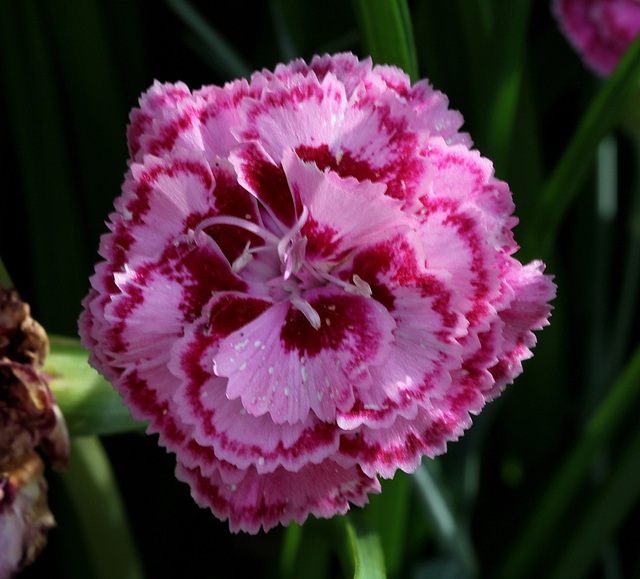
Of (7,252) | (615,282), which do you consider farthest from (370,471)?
(615,282)

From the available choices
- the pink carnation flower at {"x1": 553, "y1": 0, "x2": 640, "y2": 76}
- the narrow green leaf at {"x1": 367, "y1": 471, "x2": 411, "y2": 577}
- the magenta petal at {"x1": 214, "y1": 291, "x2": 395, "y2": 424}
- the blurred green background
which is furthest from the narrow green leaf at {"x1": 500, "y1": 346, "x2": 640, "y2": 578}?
the magenta petal at {"x1": 214, "y1": 291, "x2": 395, "y2": 424}

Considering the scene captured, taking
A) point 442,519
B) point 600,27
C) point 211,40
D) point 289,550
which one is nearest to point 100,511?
point 289,550

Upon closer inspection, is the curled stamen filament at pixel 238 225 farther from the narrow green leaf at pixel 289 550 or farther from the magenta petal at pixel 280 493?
the narrow green leaf at pixel 289 550

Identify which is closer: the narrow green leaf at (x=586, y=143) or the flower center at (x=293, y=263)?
the flower center at (x=293, y=263)

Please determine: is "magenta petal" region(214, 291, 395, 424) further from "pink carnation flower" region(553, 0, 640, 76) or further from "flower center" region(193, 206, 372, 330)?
"pink carnation flower" region(553, 0, 640, 76)

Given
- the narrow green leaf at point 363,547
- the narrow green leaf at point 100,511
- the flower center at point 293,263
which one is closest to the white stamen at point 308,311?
the flower center at point 293,263

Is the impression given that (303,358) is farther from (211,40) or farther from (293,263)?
(211,40)

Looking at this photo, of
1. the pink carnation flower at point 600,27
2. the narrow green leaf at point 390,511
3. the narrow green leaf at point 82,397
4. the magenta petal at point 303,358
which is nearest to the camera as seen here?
the magenta petal at point 303,358
